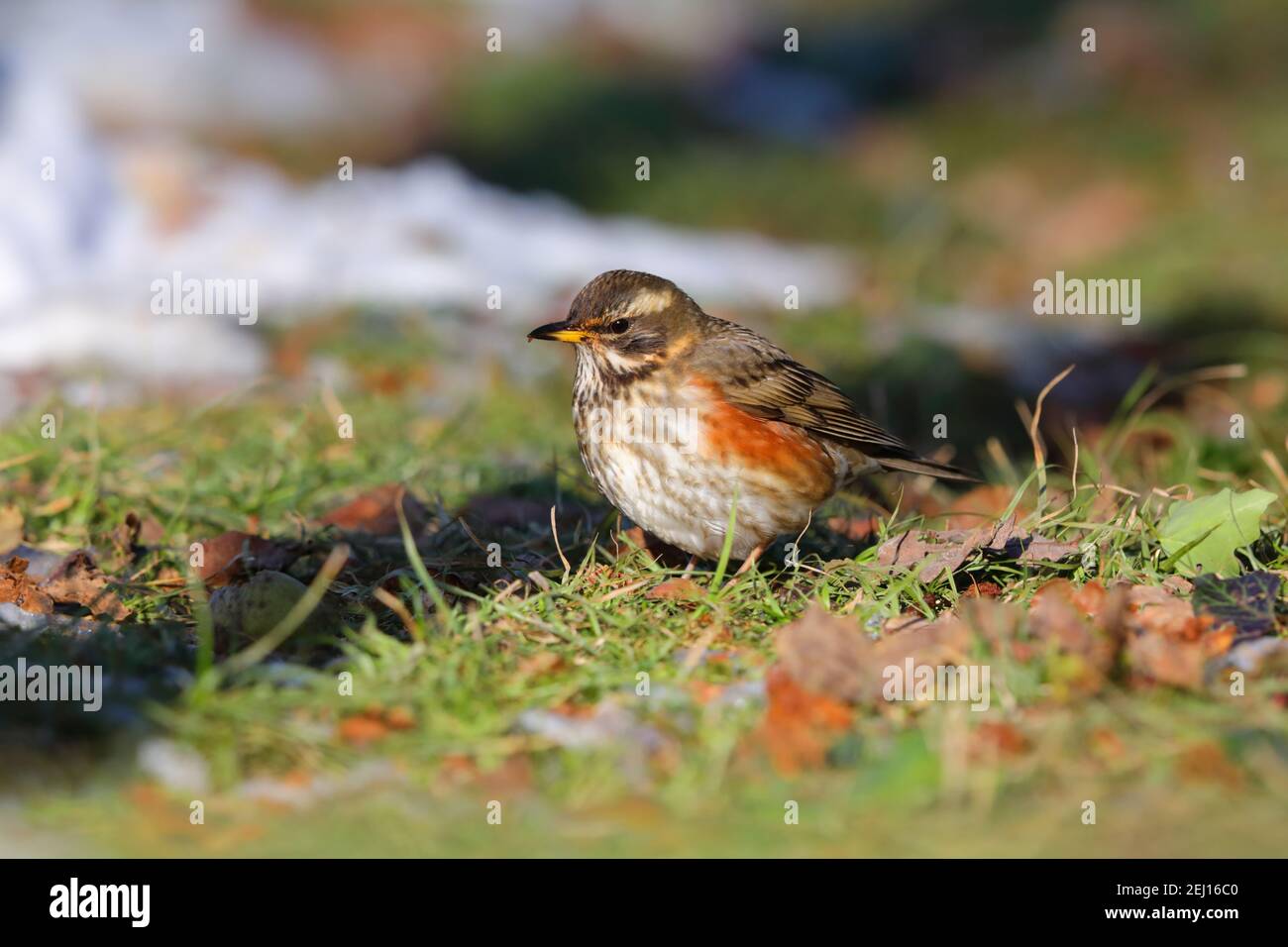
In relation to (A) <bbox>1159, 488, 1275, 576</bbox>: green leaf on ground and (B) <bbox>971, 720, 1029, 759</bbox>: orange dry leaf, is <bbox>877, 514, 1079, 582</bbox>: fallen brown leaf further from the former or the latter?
(B) <bbox>971, 720, 1029, 759</bbox>: orange dry leaf

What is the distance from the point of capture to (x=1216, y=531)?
16.4ft

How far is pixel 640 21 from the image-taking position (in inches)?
819

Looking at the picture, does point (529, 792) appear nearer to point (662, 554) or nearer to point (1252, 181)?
point (662, 554)

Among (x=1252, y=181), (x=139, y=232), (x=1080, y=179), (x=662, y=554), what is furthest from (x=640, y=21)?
(x=662, y=554)

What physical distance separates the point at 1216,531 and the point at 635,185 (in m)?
10.9

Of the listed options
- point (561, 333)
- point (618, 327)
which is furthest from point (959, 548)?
point (561, 333)

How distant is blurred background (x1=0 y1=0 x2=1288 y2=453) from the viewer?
949cm

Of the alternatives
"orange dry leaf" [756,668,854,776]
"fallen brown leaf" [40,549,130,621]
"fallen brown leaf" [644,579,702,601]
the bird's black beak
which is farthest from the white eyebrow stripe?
"fallen brown leaf" [40,549,130,621]

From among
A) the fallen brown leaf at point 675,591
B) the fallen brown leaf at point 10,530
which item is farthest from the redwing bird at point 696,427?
the fallen brown leaf at point 10,530

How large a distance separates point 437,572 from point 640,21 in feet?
55.4

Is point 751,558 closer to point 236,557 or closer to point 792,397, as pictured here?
point 792,397

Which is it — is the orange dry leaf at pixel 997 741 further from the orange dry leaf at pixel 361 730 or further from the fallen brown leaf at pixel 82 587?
the fallen brown leaf at pixel 82 587

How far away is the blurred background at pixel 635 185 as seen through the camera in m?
9.49

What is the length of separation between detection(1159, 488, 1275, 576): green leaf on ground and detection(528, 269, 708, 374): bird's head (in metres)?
1.98
